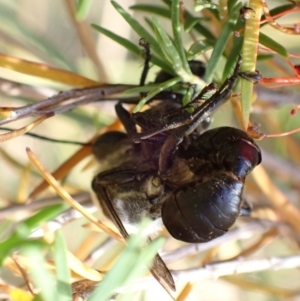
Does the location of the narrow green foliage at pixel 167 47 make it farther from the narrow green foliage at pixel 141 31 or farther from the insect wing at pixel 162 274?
the insect wing at pixel 162 274

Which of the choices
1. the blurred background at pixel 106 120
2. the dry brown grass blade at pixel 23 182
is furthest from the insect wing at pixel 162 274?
the dry brown grass blade at pixel 23 182

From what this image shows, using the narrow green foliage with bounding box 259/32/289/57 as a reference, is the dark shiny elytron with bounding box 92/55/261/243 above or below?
below

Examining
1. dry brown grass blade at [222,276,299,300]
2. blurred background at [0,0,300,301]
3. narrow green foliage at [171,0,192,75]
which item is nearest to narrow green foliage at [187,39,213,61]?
narrow green foliage at [171,0,192,75]

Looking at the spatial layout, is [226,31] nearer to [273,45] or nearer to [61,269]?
[273,45]

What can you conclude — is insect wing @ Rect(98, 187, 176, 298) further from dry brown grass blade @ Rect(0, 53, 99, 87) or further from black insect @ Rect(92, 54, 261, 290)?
dry brown grass blade @ Rect(0, 53, 99, 87)

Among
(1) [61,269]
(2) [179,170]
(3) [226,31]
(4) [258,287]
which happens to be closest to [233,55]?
(3) [226,31]

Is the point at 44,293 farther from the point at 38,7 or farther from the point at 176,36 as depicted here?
the point at 38,7
